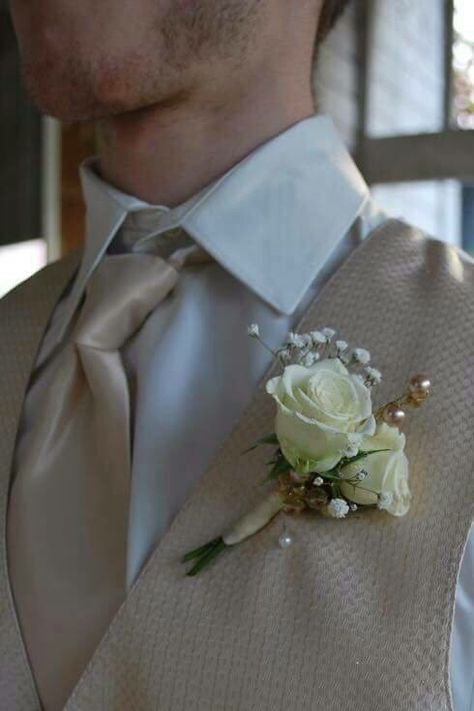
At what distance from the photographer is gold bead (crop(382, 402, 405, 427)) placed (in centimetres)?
80

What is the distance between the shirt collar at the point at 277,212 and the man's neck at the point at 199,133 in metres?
0.02

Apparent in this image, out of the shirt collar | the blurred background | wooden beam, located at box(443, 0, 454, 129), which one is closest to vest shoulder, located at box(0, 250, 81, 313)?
the shirt collar

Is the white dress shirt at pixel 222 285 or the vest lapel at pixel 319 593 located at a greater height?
the white dress shirt at pixel 222 285

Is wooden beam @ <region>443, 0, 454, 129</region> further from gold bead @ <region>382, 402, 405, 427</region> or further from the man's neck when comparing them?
gold bead @ <region>382, 402, 405, 427</region>

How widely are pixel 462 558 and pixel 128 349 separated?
38 cm

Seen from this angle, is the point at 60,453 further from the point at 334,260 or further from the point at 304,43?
the point at 304,43

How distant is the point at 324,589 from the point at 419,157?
2628 millimetres

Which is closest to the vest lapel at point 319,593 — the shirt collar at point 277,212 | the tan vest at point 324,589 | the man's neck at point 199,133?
the tan vest at point 324,589

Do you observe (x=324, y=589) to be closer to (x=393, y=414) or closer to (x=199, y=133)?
(x=393, y=414)

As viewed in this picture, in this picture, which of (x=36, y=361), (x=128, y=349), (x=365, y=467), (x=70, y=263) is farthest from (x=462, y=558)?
(x=70, y=263)

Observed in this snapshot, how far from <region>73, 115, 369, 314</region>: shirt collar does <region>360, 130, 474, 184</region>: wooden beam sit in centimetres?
220

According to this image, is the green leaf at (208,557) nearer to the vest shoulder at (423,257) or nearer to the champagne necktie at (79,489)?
the champagne necktie at (79,489)

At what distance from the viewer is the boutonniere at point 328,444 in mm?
778

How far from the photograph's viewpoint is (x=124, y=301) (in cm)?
98
